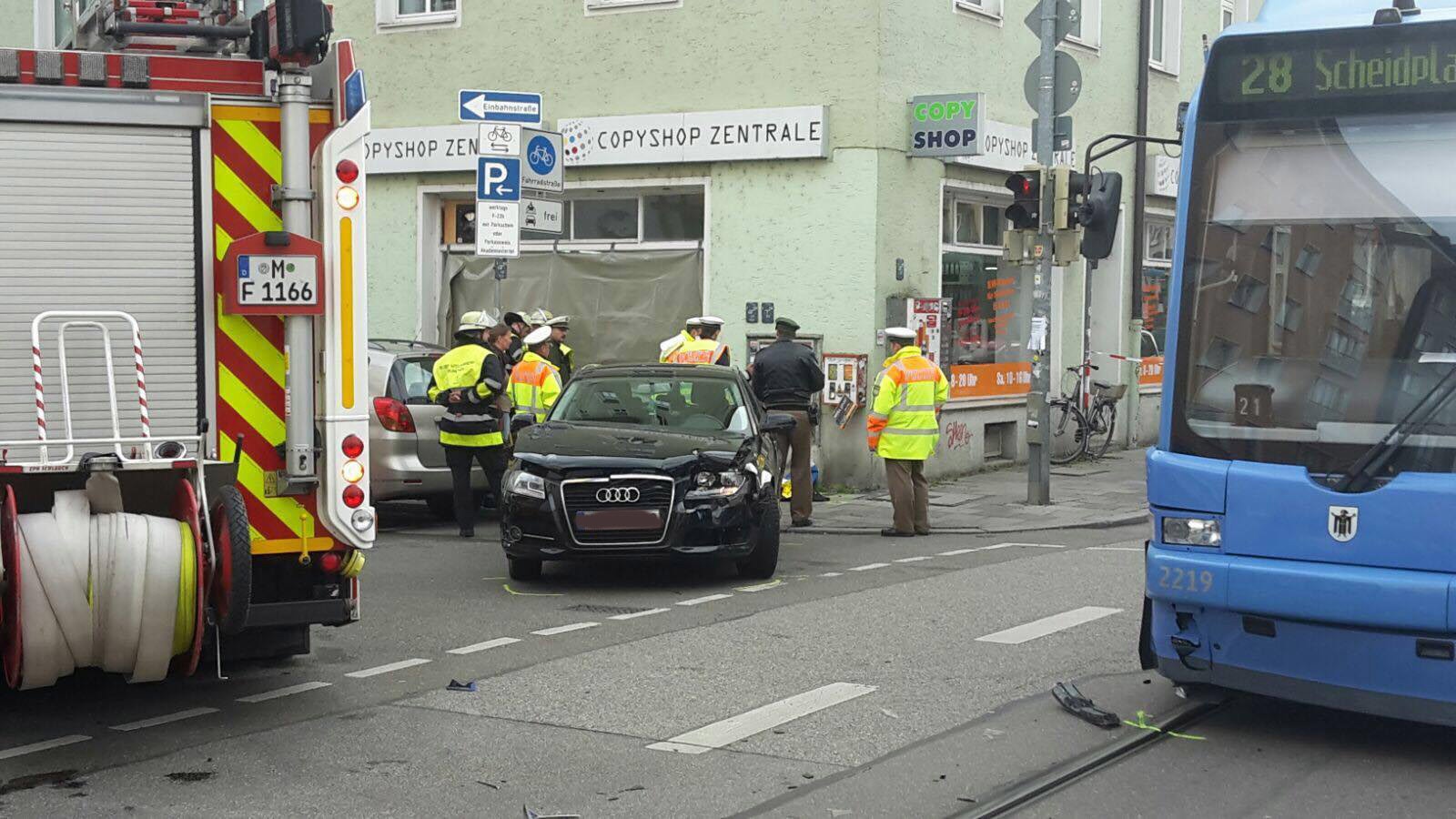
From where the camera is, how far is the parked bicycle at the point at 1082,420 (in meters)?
21.8

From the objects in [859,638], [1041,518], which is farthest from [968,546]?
[859,638]

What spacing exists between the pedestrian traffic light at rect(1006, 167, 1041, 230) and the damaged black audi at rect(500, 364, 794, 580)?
209 inches

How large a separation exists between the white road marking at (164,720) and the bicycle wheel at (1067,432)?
50.1ft

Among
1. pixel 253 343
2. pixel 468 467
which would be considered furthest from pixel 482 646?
pixel 468 467

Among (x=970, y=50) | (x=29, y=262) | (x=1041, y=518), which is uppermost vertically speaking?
(x=970, y=50)

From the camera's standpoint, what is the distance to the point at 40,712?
7645mm

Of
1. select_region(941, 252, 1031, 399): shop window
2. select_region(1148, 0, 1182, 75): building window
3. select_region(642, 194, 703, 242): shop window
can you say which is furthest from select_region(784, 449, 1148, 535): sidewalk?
select_region(1148, 0, 1182, 75): building window

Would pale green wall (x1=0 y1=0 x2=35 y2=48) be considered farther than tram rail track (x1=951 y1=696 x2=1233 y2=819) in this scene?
Yes

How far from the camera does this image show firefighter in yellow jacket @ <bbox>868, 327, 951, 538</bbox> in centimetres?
1491

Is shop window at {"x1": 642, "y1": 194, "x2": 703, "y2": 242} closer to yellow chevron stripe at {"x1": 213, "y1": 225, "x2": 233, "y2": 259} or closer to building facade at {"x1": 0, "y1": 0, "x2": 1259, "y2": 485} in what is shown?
building facade at {"x1": 0, "y1": 0, "x2": 1259, "y2": 485}

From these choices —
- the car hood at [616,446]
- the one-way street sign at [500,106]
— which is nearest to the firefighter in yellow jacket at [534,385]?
the one-way street sign at [500,106]

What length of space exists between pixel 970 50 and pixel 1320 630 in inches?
539

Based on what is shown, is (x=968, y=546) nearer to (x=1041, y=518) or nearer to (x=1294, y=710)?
(x=1041, y=518)

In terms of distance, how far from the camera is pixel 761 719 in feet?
24.4
